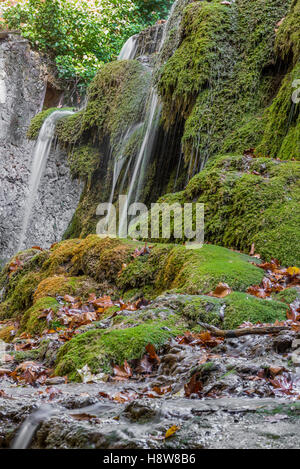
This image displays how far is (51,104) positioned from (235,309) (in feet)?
52.7

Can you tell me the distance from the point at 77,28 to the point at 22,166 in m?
5.75

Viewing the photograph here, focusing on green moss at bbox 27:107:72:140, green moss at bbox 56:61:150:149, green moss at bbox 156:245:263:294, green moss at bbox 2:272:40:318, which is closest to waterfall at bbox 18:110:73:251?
green moss at bbox 27:107:72:140

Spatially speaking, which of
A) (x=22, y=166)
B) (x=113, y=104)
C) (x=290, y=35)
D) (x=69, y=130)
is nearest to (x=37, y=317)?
(x=290, y=35)

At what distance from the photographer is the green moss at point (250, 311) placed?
9.75 ft

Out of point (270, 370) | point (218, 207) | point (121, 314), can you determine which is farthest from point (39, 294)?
point (270, 370)

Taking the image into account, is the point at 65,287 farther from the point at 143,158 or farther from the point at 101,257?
the point at 143,158

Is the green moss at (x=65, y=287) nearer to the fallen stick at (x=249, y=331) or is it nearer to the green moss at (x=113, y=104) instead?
the fallen stick at (x=249, y=331)

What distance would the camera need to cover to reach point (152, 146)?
29.1 feet

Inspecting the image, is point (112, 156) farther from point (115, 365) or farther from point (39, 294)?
point (115, 365)

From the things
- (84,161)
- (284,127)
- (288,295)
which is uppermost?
(284,127)

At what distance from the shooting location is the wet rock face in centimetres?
1479

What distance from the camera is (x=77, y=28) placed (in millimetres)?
16703

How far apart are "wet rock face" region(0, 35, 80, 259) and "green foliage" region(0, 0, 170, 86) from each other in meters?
0.86
